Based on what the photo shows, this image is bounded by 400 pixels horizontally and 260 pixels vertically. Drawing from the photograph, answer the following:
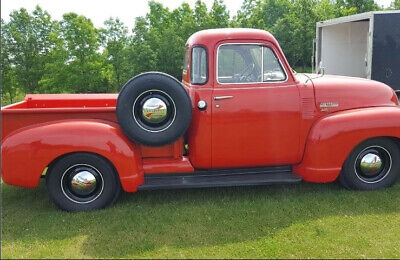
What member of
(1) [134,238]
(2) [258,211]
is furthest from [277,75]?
(1) [134,238]

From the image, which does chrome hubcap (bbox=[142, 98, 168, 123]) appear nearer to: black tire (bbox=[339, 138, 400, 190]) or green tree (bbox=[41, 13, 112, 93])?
black tire (bbox=[339, 138, 400, 190])

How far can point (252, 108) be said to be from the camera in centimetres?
439

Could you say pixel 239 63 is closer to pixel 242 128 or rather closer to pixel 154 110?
pixel 242 128

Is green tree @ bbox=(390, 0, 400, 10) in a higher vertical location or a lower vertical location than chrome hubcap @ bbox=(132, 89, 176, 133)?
higher

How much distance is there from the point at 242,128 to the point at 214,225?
114cm

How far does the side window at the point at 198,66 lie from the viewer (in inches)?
177

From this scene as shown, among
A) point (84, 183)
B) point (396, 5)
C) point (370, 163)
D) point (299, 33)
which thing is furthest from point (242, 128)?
point (396, 5)

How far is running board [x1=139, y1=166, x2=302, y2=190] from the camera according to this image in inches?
172

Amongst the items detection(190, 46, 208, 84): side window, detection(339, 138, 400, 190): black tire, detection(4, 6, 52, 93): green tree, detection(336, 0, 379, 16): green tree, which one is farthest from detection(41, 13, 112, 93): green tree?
detection(336, 0, 379, 16): green tree

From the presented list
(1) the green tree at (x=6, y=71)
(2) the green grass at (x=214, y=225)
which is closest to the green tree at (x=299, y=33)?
(1) the green tree at (x=6, y=71)

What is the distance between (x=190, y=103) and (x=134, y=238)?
5.01 feet

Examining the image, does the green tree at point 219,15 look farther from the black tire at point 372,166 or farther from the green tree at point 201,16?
the black tire at point 372,166

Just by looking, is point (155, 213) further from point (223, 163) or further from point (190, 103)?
point (190, 103)

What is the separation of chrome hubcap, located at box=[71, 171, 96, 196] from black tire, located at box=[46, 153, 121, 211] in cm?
1
